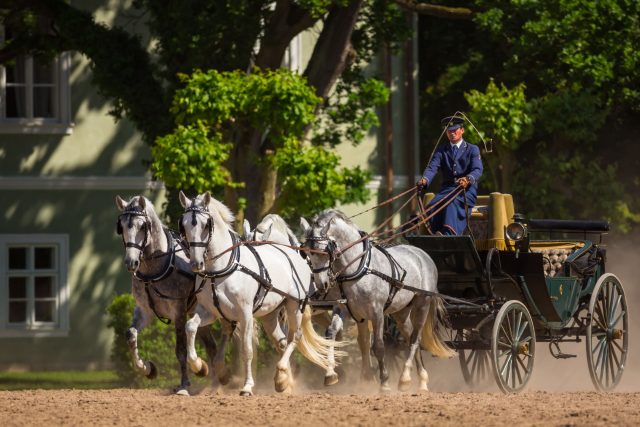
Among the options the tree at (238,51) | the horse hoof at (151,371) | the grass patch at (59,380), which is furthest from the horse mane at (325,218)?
the grass patch at (59,380)

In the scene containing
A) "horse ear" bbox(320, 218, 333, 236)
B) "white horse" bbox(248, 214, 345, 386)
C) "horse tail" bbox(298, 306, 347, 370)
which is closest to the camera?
"horse ear" bbox(320, 218, 333, 236)

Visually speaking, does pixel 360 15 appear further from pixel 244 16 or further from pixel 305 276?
pixel 305 276

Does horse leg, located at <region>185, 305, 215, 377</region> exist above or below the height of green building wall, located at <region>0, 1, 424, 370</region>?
below

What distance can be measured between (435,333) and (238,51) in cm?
736

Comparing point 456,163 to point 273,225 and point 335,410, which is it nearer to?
point 273,225

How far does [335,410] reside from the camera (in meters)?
14.2

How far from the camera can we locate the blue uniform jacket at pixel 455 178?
1702 centimetres

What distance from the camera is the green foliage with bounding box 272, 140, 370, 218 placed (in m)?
20.7

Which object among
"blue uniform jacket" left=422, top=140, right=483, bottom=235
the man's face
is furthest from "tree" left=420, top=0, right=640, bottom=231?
"blue uniform jacket" left=422, top=140, right=483, bottom=235

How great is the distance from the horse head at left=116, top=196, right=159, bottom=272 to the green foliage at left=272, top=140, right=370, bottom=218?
195 inches

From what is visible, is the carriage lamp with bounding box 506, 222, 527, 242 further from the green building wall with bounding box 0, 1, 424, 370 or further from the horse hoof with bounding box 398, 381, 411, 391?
the green building wall with bounding box 0, 1, 424, 370

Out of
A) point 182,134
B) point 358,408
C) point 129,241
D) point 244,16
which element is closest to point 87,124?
point 244,16

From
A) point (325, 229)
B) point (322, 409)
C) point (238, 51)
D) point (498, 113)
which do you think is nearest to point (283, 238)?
point (325, 229)

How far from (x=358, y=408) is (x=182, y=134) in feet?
22.4
